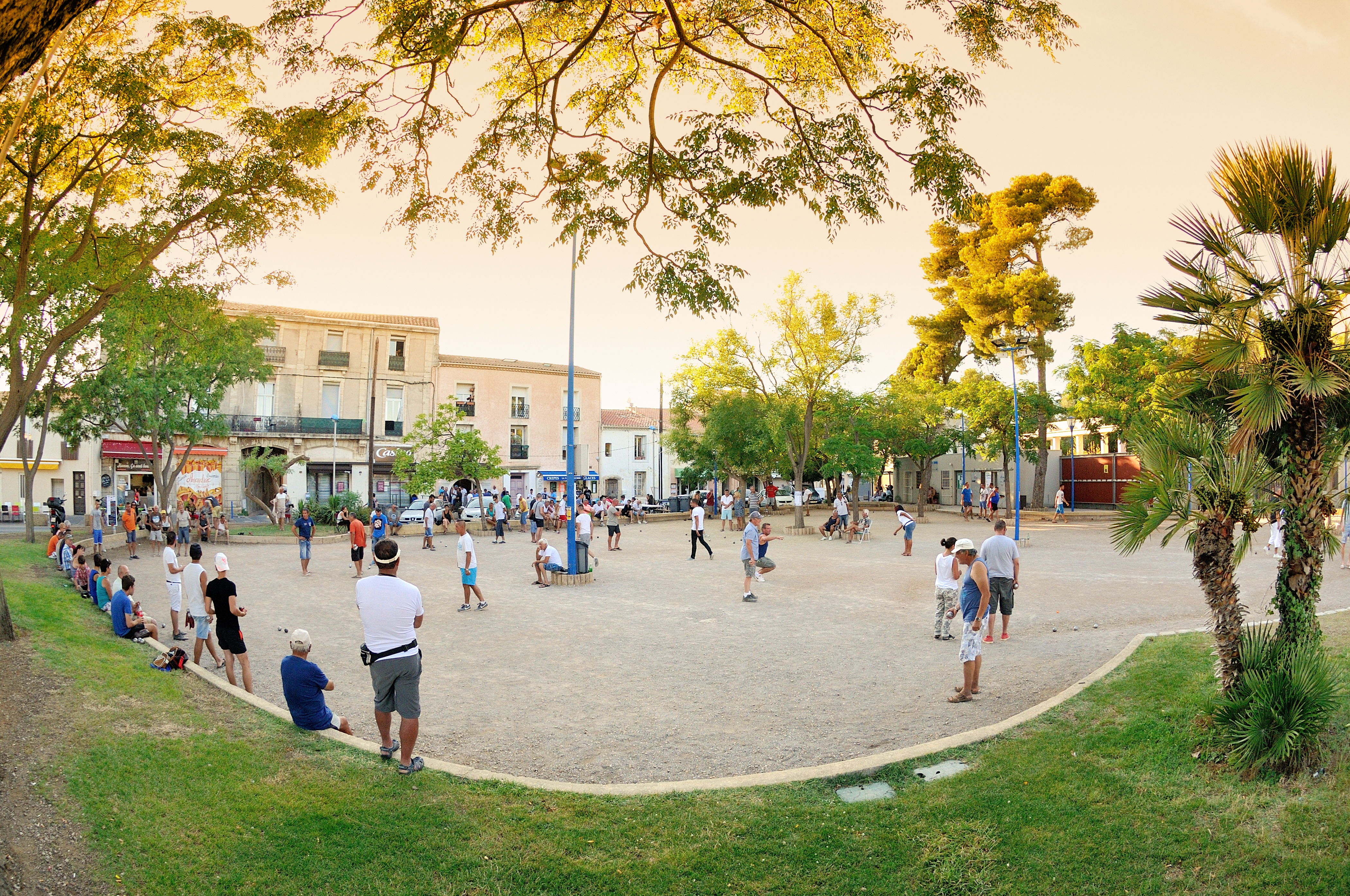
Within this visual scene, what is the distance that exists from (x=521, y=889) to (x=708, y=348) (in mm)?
28163

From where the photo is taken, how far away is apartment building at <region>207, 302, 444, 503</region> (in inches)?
1574

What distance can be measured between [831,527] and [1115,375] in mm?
13430

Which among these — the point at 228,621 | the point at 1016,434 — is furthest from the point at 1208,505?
the point at 1016,434

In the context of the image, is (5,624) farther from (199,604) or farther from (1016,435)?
(1016,435)

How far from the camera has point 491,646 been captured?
1044cm

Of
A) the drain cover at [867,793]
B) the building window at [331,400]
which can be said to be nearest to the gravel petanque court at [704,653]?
the drain cover at [867,793]

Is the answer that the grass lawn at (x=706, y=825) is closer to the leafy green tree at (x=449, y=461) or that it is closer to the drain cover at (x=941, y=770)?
the drain cover at (x=941, y=770)

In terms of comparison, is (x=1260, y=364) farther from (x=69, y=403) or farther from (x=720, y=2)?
(x=69, y=403)

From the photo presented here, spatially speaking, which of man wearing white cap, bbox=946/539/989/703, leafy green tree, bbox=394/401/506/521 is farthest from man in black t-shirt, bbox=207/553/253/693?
leafy green tree, bbox=394/401/506/521

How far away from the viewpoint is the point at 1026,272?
1371 inches

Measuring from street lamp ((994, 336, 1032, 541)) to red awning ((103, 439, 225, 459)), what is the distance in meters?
34.5

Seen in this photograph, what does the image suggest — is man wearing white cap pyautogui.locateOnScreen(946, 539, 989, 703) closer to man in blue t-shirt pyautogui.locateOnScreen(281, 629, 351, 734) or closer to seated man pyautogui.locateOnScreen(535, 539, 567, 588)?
man in blue t-shirt pyautogui.locateOnScreen(281, 629, 351, 734)

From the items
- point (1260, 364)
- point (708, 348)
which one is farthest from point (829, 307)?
point (1260, 364)

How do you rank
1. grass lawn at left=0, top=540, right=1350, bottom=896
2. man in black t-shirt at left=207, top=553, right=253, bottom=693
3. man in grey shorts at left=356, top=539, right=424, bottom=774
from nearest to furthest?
grass lawn at left=0, top=540, right=1350, bottom=896
man in grey shorts at left=356, top=539, right=424, bottom=774
man in black t-shirt at left=207, top=553, right=253, bottom=693
